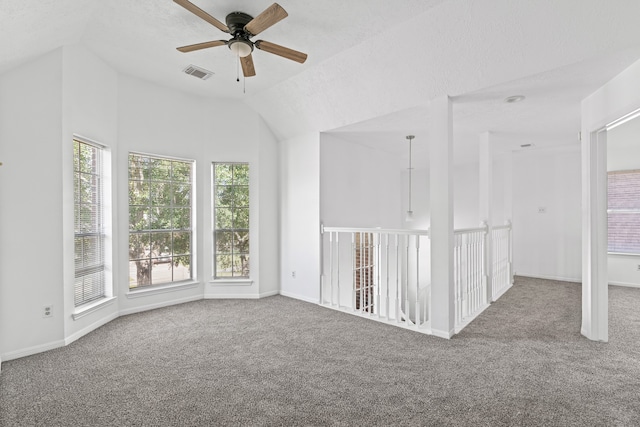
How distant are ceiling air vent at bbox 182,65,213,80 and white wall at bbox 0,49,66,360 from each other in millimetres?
1203

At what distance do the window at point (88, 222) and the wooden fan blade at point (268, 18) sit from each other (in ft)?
7.69

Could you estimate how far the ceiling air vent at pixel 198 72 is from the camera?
A: 3.74 m

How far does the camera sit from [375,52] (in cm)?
315

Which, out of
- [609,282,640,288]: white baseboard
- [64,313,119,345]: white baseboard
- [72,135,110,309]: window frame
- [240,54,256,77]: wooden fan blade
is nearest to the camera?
[240,54,256,77]: wooden fan blade

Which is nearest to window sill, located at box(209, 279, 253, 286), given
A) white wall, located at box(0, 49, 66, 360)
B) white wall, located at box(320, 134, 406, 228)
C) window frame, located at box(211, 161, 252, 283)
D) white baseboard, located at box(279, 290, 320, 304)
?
window frame, located at box(211, 161, 252, 283)

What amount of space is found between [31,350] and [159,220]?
1.93 m

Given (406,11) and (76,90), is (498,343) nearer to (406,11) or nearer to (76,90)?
(406,11)

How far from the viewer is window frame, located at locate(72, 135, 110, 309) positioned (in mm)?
3369

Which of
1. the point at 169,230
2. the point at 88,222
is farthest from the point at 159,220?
the point at 88,222

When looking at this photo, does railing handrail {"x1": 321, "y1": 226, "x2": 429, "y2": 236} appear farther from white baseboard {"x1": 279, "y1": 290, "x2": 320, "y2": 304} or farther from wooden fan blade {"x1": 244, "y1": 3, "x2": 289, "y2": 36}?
wooden fan blade {"x1": 244, "y1": 3, "x2": 289, "y2": 36}

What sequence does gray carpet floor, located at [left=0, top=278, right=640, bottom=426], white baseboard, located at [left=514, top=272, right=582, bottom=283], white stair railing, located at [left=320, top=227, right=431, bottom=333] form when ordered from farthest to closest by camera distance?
white baseboard, located at [left=514, top=272, right=582, bottom=283] < white stair railing, located at [left=320, top=227, right=431, bottom=333] < gray carpet floor, located at [left=0, top=278, right=640, bottom=426]

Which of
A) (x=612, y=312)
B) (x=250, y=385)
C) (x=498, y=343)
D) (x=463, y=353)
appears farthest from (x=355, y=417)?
(x=612, y=312)

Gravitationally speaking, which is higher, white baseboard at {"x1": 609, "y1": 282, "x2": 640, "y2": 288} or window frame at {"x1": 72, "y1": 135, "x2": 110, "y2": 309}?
window frame at {"x1": 72, "y1": 135, "x2": 110, "y2": 309}

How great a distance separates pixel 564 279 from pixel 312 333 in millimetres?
5123
